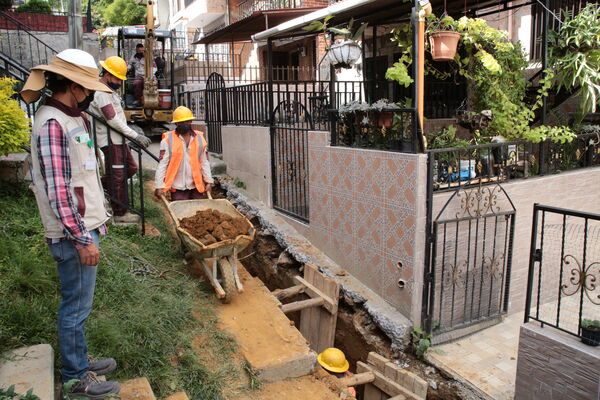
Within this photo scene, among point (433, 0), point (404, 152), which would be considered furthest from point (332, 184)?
point (433, 0)

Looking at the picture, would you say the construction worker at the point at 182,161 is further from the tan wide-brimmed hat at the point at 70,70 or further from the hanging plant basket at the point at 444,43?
the tan wide-brimmed hat at the point at 70,70

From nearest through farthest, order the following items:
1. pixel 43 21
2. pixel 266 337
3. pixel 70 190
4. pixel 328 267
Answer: pixel 70 190
pixel 266 337
pixel 328 267
pixel 43 21

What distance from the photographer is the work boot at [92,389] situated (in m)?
3.04

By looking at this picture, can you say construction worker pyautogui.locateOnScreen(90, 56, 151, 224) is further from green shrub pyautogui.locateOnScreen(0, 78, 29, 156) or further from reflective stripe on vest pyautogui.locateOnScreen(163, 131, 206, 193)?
green shrub pyautogui.locateOnScreen(0, 78, 29, 156)

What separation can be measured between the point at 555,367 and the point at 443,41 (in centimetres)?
360

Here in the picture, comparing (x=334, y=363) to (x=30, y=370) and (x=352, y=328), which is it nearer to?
(x=352, y=328)

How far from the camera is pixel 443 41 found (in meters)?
5.53

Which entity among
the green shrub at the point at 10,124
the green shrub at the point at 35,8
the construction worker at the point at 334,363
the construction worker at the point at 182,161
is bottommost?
the construction worker at the point at 334,363

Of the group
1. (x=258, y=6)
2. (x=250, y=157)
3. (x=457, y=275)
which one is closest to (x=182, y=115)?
(x=250, y=157)

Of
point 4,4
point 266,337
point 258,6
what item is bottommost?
point 266,337

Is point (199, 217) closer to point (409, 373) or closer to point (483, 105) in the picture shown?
point (409, 373)

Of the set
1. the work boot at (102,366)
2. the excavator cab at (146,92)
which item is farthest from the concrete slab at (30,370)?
the excavator cab at (146,92)

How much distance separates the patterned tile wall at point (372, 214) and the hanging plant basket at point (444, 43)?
1.34 m

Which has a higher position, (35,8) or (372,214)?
(35,8)
